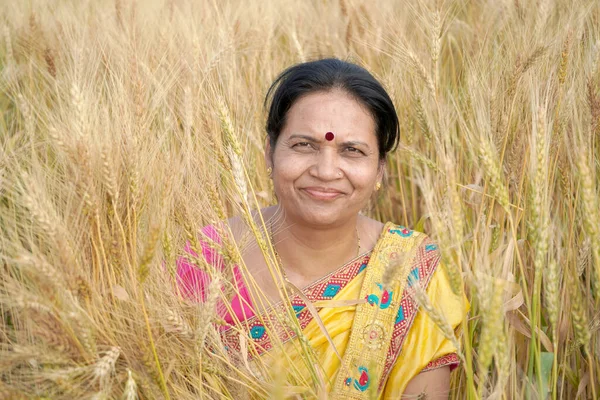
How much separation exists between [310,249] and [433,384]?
0.61 meters

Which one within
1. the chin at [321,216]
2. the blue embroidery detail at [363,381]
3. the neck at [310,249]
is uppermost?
the chin at [321,216]

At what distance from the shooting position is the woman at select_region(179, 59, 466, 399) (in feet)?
6.95

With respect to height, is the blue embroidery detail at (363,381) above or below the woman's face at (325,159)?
below

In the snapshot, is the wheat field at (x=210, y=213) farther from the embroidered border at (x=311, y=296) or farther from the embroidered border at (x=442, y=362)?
the embroidered border at (x=311, y=296)

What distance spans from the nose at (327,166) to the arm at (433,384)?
2.31ft

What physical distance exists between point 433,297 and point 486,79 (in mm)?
745

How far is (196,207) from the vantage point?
1.81 meters

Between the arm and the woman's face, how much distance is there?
573 millimetres

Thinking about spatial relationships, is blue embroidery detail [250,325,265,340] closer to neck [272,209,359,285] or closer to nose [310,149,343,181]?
neck [272,209,359,285]

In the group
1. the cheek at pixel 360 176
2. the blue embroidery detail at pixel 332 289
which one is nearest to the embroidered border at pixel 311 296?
the blue embroidery detail at pixel 332 289

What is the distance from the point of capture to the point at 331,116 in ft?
7.00

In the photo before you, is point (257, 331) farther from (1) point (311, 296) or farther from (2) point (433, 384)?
(2) point (433, 384)

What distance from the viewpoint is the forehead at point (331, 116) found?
2.12 meters

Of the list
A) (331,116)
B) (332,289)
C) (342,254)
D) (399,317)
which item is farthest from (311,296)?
(331,116)
